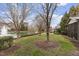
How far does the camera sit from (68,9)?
16.0 feet

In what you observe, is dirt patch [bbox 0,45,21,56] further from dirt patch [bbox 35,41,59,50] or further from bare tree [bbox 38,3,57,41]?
bare tree [bbox 38,3,57,41]

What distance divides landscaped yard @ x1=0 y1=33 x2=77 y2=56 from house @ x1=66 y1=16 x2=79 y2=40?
9 centimetres

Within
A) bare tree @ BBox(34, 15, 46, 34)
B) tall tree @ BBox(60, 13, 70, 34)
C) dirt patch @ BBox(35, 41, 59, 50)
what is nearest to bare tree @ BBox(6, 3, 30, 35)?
bare tree @ BBox(34, 15, 46, 34)

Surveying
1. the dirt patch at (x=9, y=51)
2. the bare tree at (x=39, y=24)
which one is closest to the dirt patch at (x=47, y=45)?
the bare tree at (x=39, y=24)

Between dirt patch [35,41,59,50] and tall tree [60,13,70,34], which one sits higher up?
tall tree [60,13,70,34]

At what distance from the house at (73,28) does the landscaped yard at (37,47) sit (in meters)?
0.09

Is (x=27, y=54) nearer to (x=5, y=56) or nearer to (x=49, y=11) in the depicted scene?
(x=5, y=56)

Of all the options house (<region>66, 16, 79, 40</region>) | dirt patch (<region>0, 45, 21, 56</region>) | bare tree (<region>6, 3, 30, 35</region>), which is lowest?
dirt patch (<region>0, 45, 21, 56</region>)

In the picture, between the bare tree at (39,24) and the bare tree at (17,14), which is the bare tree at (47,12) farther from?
the bare tree at (17,14)

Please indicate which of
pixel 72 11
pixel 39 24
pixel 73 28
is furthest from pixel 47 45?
pixel 72 11

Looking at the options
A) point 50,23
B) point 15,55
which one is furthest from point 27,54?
point 50,23

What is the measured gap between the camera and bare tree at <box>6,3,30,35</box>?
488 centimetres

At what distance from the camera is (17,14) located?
4.90 metres

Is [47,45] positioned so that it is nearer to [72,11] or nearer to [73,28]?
[73,28]
